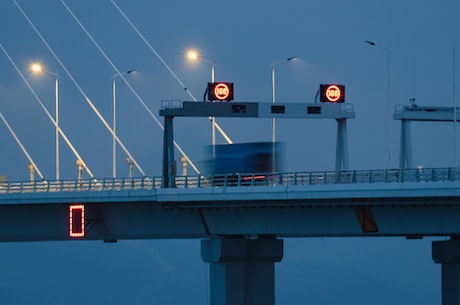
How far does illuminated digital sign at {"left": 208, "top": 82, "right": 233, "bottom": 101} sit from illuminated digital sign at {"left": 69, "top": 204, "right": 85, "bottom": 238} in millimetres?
9969

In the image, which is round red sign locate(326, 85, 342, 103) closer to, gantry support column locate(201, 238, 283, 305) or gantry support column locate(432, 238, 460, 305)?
gantry support column locate(201, 238, 283, 305)

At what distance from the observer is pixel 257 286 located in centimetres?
9531

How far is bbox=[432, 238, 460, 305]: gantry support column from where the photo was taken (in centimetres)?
9562

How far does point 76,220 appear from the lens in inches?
3708

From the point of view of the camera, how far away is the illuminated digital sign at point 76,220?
94062mm

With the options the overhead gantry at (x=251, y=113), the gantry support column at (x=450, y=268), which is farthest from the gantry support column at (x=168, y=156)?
the gantry support column at (x=450, y=268)

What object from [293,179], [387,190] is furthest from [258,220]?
[387,190]

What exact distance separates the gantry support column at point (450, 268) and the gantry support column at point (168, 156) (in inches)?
610

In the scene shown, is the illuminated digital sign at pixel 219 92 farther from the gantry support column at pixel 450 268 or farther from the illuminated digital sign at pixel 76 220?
the gantry support column at pixel 450 268

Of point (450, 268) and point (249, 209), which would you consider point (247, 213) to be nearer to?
point (249, 209)

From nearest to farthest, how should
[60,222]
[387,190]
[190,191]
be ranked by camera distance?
[387,190], [190,191], [60,222]

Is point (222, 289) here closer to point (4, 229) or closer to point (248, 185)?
point (248, 185)

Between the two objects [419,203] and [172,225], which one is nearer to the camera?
[419,203]

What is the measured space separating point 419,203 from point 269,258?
47.7 ft
